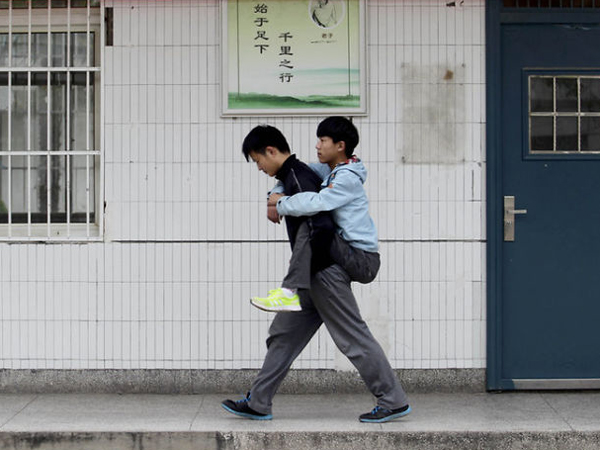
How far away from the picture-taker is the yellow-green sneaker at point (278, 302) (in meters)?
4.94

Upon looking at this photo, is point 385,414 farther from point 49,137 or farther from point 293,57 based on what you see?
point 49,137

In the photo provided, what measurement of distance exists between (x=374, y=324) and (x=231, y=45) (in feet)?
6.62

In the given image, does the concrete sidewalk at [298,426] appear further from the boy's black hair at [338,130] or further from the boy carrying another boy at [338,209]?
the boy's black hair at [338,130]

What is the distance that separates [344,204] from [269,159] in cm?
49

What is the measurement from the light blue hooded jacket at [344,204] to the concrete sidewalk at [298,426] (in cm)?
108

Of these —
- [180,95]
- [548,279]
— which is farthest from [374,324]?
[180,95]

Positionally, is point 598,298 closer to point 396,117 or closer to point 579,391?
point 579,391

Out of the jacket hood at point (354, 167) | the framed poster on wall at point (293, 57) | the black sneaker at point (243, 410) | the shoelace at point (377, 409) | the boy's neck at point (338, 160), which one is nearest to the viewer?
the jacket hood at point (354, 167)

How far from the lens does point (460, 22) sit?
20.1 feet

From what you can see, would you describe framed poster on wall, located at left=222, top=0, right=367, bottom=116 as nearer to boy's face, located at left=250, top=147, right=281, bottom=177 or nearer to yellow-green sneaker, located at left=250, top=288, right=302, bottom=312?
boy's face, located at left=250, top=147, right=281, bottom=177

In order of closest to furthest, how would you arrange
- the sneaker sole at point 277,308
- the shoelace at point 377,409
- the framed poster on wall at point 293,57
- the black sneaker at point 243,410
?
the sneaker sole at point 277,308 → the shoelace at point 377,409 → the black sneaker at point 243,410 → the framed poster on wall at point 293,57

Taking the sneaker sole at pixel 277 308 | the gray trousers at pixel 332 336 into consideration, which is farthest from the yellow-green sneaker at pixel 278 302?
the gray trousers at pixel 332 336

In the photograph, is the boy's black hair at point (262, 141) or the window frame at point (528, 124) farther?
the window frame at point (528, 124)

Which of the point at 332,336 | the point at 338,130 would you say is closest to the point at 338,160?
the point at 338,130
